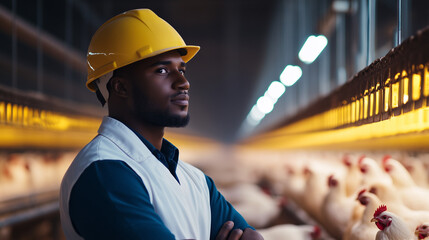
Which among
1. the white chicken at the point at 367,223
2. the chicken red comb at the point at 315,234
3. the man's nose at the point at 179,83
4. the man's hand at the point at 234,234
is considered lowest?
the chicken red comb at the point at 315,234

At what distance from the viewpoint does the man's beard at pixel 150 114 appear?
1.30 meters

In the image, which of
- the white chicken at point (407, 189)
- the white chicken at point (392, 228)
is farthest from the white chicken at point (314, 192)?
the white chicken at point (392, 228)

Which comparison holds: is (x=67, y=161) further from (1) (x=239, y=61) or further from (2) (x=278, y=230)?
(1) (x=239, y=61)

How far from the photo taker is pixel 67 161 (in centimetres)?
619

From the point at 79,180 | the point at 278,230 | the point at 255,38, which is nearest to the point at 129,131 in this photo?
the point at 79,180

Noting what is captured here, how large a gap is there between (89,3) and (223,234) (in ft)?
19.4

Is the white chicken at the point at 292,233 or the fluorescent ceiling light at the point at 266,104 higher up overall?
the fluorescent ceiling light at the point at 266,104

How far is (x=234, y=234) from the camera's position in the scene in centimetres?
140

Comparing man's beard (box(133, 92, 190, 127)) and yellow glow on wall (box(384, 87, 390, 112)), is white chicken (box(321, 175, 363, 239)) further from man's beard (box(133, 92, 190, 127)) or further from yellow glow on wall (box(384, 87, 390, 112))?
man's beard (box(133, 92, 190, 127))

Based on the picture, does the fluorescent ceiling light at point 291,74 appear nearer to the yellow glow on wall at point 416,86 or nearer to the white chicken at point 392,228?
the white chicken at point 392,228

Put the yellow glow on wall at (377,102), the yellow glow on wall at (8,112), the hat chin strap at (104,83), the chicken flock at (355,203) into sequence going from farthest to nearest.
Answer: the yellow glow on wall at (8,112)
the chicken flock at (355,203)
the yellow glow on wall at (377,102)
the hat chin strap at (104,83)

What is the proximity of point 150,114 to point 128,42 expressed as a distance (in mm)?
222

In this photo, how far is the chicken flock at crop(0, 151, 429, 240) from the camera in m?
1.98

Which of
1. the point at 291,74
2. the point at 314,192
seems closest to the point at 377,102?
the point at 314,192
